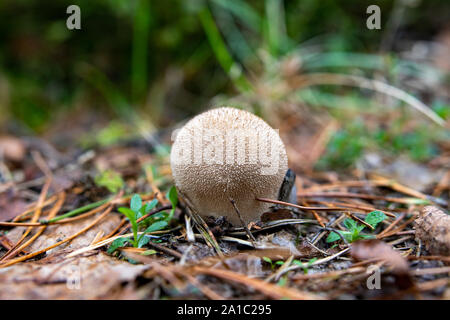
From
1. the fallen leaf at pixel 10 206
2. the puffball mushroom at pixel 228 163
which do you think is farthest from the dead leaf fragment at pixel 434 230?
the fallen leaf at pixel 10 206

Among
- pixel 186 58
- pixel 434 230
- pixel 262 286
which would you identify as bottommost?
pixel 262 286

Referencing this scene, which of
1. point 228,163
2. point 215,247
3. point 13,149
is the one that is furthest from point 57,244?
point 13,149

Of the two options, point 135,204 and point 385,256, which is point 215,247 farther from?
point 385,256

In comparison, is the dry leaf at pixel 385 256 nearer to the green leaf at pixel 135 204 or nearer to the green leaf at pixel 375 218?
the green leaf at pixel 375 218

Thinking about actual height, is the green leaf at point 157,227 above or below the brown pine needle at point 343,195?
above

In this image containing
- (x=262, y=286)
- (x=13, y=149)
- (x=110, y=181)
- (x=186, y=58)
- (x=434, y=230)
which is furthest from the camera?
(x=186, y=58)
